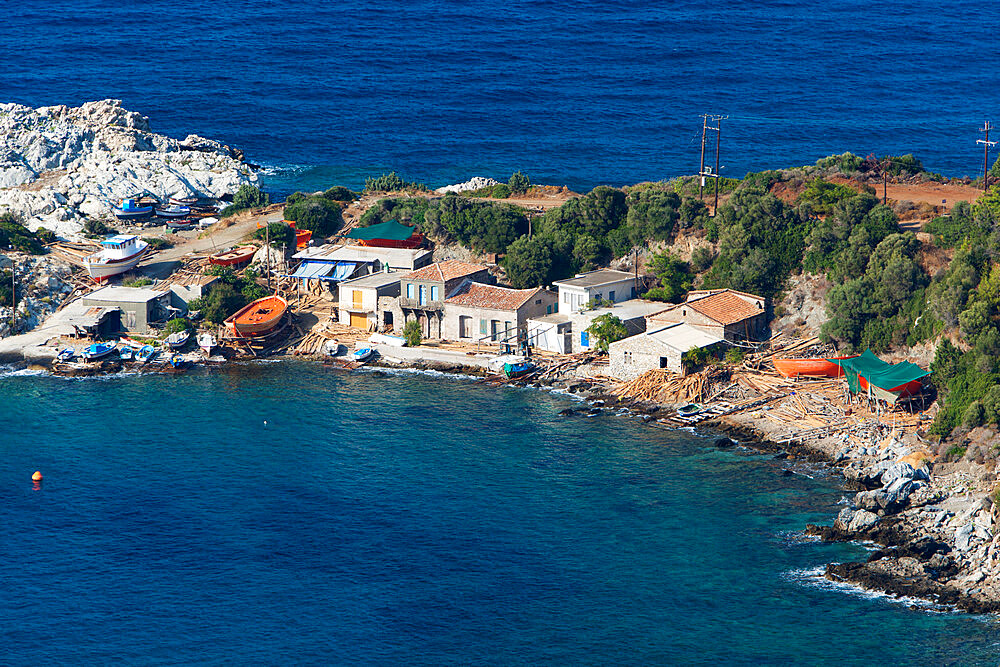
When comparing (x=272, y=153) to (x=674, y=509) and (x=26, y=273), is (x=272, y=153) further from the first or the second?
(x=674, y=509)

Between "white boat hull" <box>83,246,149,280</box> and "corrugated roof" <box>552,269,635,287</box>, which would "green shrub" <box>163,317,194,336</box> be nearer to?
"white boat hull" <box>83,246,149,280</box>

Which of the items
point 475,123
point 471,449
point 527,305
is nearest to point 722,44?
point 475,123

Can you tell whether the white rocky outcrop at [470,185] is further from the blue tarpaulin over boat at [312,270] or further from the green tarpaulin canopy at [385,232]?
the blue tarpaulin over boat at [312,270]

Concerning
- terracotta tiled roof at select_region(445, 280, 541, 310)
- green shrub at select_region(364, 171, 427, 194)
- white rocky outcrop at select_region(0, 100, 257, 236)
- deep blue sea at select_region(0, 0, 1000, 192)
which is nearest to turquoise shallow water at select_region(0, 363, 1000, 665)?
terracotta tiled roof at select_region(445, 280, 541, 310)

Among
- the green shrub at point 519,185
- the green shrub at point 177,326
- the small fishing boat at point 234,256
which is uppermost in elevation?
the green shrub at point 519,185

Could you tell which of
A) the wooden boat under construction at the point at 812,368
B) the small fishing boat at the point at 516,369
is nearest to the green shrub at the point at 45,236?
the small fishing boat at the point at 516,369

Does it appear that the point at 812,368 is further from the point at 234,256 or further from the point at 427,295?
the point at 234,256
